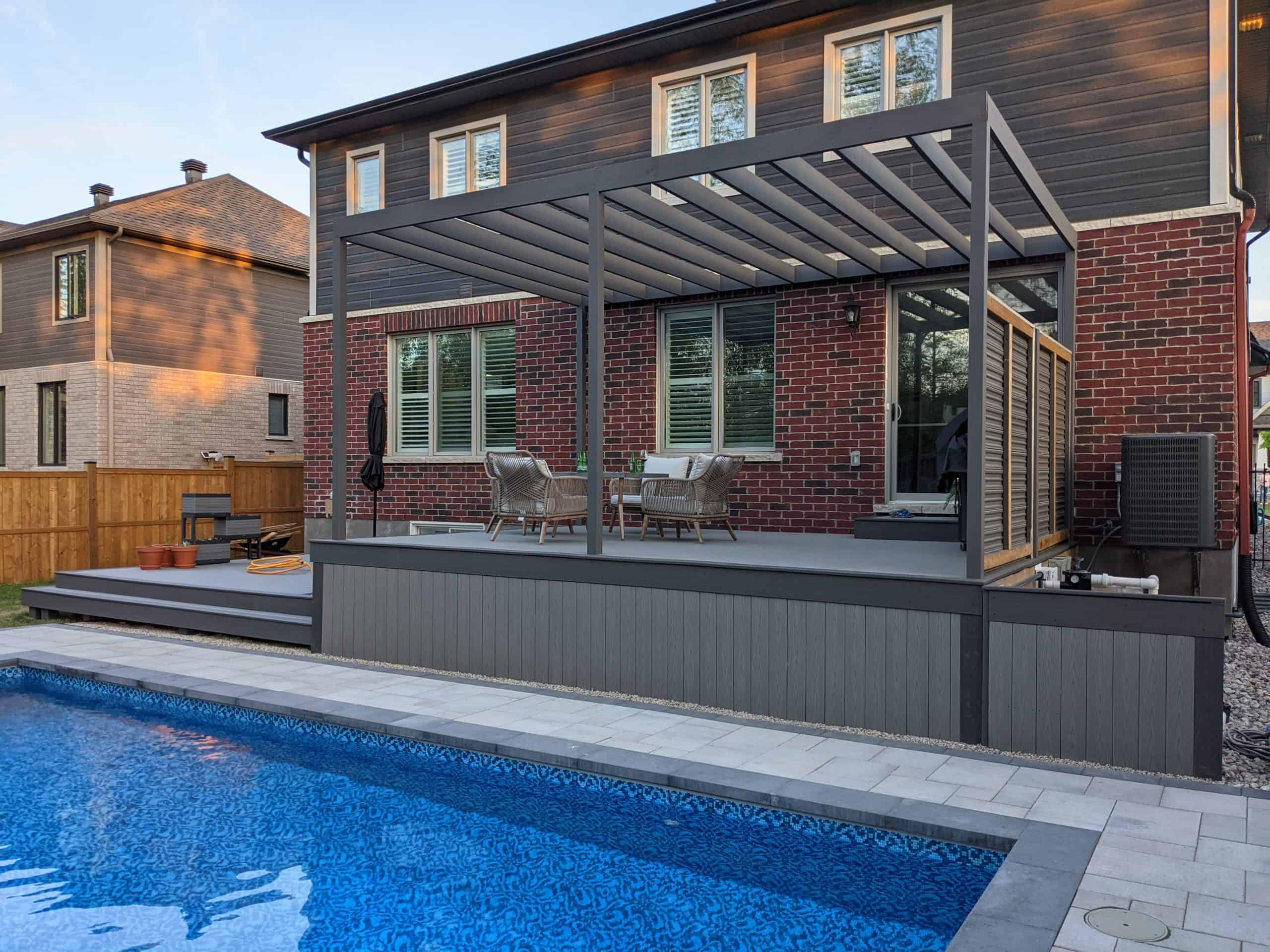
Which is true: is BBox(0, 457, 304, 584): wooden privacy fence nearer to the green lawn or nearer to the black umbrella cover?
the green lawn

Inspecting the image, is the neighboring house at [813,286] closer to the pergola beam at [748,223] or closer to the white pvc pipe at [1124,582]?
the pergola beam at [748,223]

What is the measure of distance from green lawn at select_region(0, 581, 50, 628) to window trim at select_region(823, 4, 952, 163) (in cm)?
832

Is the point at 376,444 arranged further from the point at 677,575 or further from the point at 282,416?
the point at 282,416

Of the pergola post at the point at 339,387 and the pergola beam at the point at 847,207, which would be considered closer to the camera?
the pergola beam at the point at 847,207

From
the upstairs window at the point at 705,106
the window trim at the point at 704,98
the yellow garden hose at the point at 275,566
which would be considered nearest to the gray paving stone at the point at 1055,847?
the window trim at the point at 704,98

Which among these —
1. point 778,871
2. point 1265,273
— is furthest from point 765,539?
point 1265,273

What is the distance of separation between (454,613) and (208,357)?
1270 centimetres

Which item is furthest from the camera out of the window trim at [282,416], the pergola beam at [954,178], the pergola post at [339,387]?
the window trim at [282,416]

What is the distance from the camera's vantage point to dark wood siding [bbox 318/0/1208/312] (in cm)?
684

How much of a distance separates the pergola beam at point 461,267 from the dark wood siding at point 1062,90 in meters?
1.77

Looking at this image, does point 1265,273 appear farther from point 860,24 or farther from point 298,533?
point 298,533

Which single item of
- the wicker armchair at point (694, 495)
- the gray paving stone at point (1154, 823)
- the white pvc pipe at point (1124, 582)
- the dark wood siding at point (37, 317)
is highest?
the dark wood siding at point (37, 317)

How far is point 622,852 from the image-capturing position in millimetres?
3562

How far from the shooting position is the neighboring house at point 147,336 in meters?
15.1
